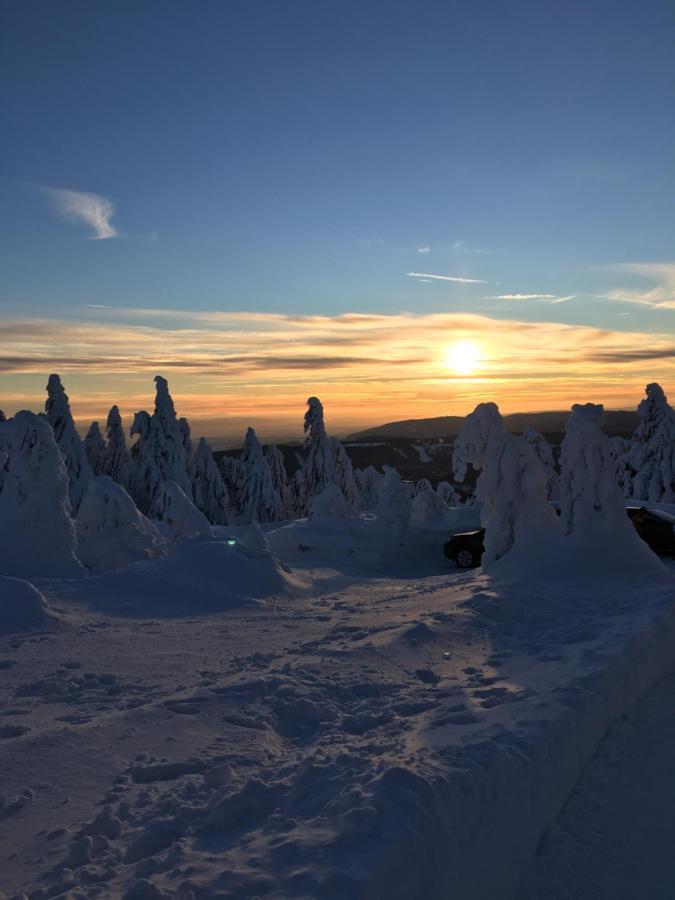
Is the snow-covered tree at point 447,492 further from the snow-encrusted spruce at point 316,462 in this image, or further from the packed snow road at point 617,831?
the packed snow road at point 617,831

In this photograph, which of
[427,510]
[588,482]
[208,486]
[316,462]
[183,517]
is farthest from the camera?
[208,486]

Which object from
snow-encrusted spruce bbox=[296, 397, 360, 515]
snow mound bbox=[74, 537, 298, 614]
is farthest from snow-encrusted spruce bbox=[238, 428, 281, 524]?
snow mound bbox=[74, 537, 298, 614]

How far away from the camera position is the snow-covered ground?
11.8 ft

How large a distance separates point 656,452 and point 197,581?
25.3 meters

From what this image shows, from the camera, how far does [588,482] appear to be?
14164 mm

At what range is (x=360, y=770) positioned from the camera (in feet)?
15.0

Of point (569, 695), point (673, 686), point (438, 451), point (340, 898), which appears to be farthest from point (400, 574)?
point (438, 451)

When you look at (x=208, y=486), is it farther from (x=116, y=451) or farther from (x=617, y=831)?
(x=617, y=831)

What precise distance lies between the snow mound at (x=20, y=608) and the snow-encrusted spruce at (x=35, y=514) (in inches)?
216

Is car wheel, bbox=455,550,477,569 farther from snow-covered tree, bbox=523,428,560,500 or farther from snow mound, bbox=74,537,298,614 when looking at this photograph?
snow-covered tree, bbox=523,428,560,500

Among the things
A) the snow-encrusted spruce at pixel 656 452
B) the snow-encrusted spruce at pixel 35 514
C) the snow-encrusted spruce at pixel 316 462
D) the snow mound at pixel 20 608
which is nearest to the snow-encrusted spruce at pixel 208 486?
the snow-encrusted spruce at pixel 316 462

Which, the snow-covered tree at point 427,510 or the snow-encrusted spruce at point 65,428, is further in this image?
the snow-encrusted spruce at point 65,428

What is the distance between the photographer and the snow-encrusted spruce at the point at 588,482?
13930 mm

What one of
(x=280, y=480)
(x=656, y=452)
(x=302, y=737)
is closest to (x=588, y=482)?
(x=302, y=737)
